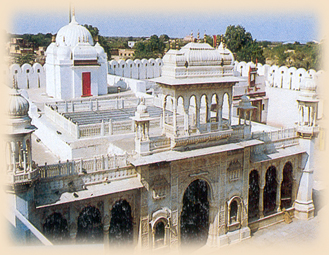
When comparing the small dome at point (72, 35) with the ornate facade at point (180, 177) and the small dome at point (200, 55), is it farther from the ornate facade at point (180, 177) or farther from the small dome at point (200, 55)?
the small dome at point (200, 55)

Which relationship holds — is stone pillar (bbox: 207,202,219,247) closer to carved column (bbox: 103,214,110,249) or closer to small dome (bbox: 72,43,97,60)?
carved column (bbox: 103,214,110,249)

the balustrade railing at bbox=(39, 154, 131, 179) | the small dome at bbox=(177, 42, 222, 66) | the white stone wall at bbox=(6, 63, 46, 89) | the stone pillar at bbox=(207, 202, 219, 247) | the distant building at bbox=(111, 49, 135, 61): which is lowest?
the stone pillar at bbox=(207, 202, 219, 247)

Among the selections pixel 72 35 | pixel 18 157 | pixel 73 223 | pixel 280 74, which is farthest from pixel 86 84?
pixel 280 74

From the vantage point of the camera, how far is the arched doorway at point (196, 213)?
1208 centimetres

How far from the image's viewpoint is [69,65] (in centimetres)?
2219

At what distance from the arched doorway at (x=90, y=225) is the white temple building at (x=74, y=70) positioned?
13.4 meters

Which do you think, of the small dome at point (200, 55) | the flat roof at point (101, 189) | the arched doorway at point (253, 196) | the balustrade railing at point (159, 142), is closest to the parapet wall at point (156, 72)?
the arched doorway at point (253, 196)

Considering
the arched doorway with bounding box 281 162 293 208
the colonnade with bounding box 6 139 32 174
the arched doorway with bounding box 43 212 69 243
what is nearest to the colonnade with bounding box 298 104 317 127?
the arched doorway with bounding box 281 162 293 208

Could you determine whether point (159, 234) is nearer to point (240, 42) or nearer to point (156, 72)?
point (156, 72)

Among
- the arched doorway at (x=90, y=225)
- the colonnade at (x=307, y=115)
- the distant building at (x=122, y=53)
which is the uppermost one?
the distant building at (x=122, y=53)

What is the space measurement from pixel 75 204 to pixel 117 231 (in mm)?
1743

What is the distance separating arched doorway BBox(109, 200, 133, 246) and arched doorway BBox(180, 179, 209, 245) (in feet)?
7.07

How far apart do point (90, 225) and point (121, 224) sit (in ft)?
3.20

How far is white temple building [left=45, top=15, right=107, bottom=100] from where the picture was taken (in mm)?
22078
